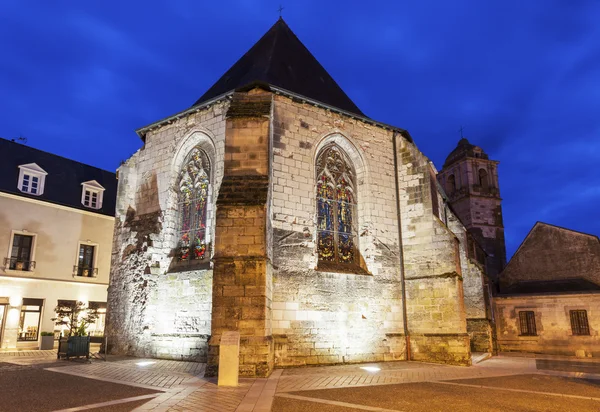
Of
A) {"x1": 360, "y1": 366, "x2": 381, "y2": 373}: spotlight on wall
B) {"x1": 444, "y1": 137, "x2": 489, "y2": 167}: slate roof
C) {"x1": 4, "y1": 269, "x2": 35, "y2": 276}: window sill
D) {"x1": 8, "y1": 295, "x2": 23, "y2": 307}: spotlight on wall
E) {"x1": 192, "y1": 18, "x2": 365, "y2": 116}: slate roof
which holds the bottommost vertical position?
{"x1": 360, "y1": 366, "x2": 381, "y2": 373}: spotlight on wall

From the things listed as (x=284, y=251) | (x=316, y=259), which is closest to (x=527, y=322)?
(x=316, y=259)

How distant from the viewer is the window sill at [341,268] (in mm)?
10791

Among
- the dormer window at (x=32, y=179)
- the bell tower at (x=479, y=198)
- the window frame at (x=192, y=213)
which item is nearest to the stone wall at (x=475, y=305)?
the window frame at (x=192, y=213)

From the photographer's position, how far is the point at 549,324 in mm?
18438

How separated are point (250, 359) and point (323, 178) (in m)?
5.56

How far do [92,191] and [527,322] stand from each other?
65.8ft

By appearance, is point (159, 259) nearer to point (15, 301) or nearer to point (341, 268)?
point (341, 268)

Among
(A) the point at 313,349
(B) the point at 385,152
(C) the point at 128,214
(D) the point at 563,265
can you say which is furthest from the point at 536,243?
(C) the point at 128,214

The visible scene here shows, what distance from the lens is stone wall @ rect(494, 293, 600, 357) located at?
57.6 ft

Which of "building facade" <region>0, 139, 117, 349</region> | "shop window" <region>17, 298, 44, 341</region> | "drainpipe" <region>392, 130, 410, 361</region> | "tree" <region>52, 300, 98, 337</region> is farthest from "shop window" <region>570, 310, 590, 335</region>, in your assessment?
"shop window" <region>17, 298, 44, 341</region>

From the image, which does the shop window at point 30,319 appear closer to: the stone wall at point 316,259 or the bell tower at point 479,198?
the stone wall at point 316,259

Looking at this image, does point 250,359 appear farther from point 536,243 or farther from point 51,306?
point 536,243

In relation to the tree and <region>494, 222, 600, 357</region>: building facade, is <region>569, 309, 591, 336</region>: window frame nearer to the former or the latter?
<region>494, 222, 600, 357</region>: building facade

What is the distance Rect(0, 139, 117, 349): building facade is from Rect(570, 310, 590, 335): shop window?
19233 millimetres
